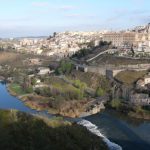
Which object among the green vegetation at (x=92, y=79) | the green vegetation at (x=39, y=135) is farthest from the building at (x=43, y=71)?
the green vegetation at (x=39, y=135)

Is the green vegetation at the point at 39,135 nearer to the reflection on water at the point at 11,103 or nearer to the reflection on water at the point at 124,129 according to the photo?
the reflection on water at the point at 124,129

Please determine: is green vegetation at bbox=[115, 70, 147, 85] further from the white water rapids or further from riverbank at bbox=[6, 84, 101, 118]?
the white water rapids

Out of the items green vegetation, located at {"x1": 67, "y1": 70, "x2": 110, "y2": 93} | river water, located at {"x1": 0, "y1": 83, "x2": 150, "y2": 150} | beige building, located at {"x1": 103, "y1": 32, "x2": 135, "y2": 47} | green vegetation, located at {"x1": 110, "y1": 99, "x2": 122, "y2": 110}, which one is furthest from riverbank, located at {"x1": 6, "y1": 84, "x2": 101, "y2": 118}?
beige building, located at {"x1": 103, "y1": 32, "x2": 135, "y2": 47}

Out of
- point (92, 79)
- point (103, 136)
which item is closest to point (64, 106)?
point (103, 136)

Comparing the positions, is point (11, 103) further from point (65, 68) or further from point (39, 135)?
point (39, 135)

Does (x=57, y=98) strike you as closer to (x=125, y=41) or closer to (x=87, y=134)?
(x=87, y=134)

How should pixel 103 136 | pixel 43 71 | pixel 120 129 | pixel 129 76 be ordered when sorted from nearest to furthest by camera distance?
pixel 103 136
pixel 120 129
pixel 129 76
pixel 43 71

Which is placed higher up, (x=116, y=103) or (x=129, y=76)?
(x=129, y=76)
